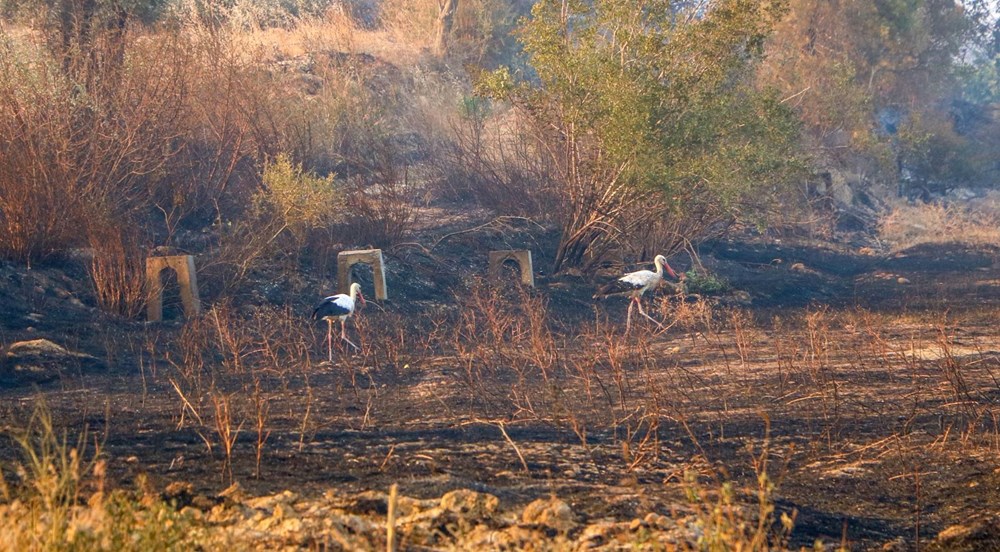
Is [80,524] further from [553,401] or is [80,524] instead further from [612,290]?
[612,290]

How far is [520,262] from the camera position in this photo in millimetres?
15242

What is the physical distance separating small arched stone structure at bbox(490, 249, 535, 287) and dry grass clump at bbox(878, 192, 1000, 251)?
1188cm

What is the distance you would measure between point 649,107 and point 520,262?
8.80 feet

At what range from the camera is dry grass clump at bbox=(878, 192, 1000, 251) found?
995 inches

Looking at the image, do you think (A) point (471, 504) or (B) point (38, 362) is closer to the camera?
(A) point (471, 504)

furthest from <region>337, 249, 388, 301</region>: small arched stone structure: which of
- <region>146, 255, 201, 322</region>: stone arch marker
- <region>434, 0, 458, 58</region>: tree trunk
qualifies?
<region>434, 0, 458, 58</region>: tree trunk

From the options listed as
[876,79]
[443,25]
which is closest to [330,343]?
[443,25]

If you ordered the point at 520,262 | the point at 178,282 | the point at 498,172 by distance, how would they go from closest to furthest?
the point at 178,282 → the point at 520,262 → the point at 498,172

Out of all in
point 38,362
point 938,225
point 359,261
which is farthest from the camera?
point 938,225

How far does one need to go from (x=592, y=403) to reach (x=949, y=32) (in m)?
Answer: 31.2

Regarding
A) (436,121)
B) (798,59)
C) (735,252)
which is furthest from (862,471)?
(798,59)

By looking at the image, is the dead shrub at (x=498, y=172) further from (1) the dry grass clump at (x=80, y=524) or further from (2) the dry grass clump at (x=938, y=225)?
(1) the dry grass clump at (x=80, y=524)

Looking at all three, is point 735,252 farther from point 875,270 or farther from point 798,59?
point 798,59

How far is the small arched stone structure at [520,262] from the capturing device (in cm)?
1510
